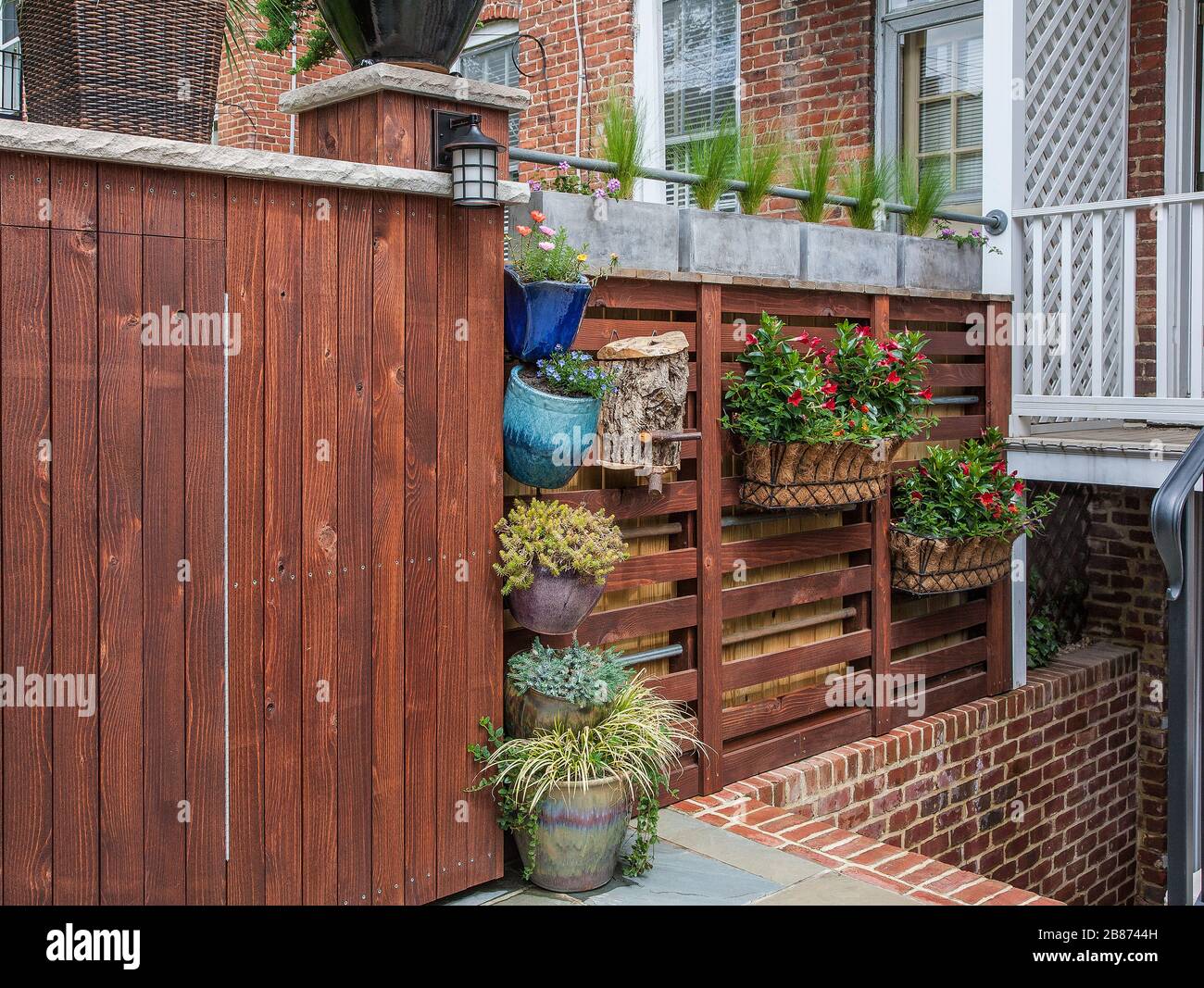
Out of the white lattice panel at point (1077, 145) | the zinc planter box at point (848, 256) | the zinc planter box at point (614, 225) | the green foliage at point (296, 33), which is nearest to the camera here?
the zinc planter box at point (614, 225)

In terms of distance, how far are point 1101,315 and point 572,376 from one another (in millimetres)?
3477

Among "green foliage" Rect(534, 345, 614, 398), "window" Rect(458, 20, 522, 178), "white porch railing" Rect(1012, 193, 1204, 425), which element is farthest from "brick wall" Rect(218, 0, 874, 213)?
"green foliage" Rect(534, 345, 614, 398)

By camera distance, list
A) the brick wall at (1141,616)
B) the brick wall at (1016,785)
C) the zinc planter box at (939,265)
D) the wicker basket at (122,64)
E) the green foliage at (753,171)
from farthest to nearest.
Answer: the brick wall at (1141,616), the zinc planter box at (939,265), the brick wall at (1016,785), the green foliage at (753,171), the wicker basket at (122,64)

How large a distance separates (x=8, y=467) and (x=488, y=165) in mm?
1563

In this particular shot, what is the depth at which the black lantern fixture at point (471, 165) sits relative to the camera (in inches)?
142

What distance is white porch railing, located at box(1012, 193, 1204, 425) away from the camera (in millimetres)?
5797

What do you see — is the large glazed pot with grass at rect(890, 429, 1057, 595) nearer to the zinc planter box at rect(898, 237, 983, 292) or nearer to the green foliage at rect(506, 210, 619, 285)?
the zinc planter box at rect(898, 237, 983, 292)

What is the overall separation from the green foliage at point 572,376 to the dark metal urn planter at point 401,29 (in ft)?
3.13

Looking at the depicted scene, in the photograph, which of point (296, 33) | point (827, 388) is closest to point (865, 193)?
point (827, 388)

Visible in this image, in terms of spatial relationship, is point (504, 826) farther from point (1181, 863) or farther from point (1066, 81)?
point (1066, 81)

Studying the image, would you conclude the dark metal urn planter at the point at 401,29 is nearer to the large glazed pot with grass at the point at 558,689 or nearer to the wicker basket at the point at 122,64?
the wicker basket at the point at 122,64

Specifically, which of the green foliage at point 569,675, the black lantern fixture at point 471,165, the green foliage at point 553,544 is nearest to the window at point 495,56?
Result: the black lantern fixture at point 471,165

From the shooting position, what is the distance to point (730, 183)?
5.11 m
